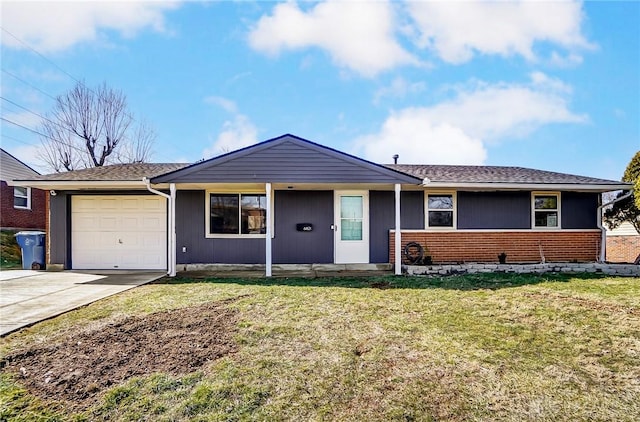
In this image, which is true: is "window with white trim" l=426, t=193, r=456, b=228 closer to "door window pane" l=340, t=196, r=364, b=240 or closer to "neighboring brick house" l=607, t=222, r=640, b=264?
"door window pane" l=340, t=196, r=364, b=240

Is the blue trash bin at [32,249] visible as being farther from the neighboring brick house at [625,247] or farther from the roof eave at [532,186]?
the neighboring brick house at [625,247]

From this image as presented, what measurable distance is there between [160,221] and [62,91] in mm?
14254

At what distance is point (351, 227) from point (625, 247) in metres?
12.4

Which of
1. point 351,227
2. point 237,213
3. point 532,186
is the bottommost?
point 351,227

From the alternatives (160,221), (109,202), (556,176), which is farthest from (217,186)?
(556,176)

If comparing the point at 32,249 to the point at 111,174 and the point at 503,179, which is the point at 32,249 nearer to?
the point at 111,174

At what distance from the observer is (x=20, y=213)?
58.9 ft

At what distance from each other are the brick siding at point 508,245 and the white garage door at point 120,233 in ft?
22.7

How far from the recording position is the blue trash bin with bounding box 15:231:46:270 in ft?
34.7

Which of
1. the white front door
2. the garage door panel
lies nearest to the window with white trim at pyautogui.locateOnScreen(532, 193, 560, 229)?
the white front door

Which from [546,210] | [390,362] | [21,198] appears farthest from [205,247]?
[21,198]

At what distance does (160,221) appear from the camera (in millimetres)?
10555

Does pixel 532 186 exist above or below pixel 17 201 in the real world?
above

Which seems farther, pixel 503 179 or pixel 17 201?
pixel 17 201
